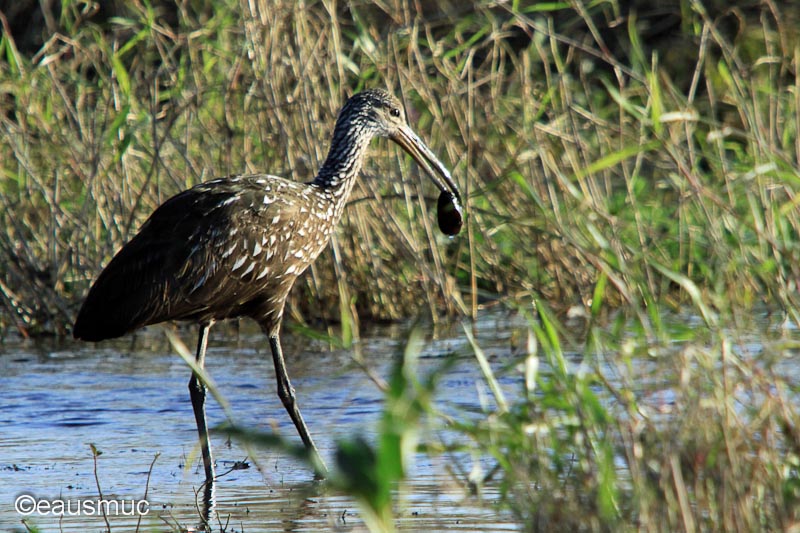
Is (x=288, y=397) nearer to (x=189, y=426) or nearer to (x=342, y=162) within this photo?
(x=189, y=426)

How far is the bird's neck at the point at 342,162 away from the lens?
6.39 meters

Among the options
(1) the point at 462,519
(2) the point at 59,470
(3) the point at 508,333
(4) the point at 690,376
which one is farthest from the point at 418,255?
(4) the point at 690,376

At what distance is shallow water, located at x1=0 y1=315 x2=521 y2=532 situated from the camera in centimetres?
476

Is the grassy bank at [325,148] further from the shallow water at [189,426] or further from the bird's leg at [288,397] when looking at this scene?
the bird's leg at [288,397]

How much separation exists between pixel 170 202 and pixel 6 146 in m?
4.25

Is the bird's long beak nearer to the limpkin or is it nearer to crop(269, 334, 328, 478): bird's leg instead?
the limpkin

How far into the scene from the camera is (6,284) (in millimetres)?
8656

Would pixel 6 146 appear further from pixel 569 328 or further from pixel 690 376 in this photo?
pixel 690 376

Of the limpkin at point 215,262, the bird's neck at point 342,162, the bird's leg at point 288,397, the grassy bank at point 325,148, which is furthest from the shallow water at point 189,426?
the bird's neck at point 342,162

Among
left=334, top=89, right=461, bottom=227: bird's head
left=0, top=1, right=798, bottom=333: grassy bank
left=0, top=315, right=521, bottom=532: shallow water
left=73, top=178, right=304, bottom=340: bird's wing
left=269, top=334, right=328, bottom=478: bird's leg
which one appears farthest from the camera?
left=0, top=1, right=798, bottom=333: grassy bank

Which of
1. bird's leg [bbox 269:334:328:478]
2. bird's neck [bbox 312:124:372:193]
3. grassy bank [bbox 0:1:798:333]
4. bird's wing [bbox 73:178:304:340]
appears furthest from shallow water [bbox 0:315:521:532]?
bird's neck [bbox 312:124:372:193]

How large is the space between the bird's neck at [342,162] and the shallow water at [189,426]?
3.35ft

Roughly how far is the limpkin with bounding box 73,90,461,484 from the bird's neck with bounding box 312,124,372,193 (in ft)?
0.39

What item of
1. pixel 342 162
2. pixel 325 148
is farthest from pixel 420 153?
pixel 325 148
